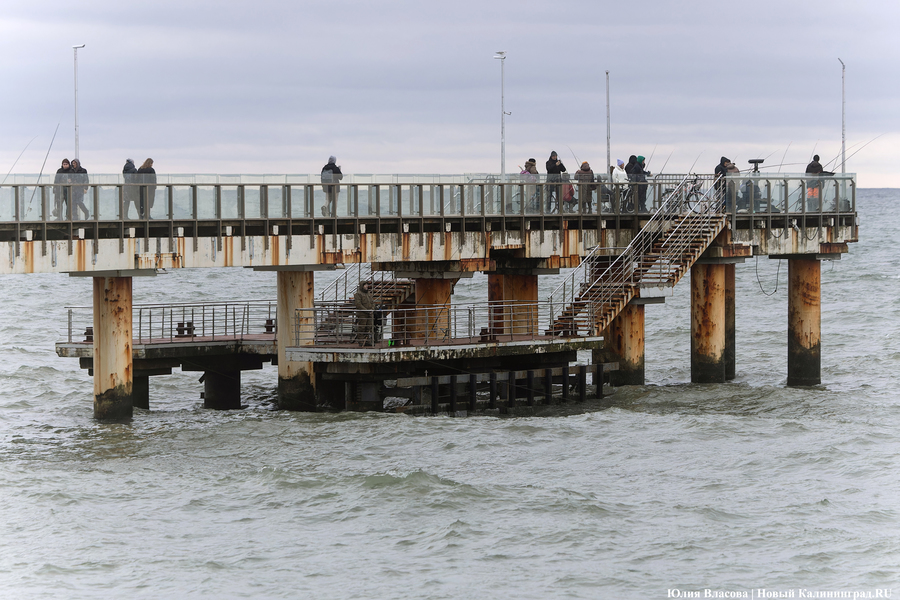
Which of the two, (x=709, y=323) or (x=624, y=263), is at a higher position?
(x=624, y=263)

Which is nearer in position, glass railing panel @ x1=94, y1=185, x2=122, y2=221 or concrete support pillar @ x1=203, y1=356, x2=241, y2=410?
glass railing panel @ x1=94, y1=185, x2=122, y2=221

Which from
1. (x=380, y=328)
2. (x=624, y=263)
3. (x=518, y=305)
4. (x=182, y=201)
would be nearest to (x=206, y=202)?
(x=182, y=201)

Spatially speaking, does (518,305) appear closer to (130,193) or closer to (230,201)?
(230,201)

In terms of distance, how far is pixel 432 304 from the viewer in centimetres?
3862

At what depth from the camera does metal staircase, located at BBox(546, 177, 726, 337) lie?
124ft

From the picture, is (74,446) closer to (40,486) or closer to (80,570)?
(40,486)

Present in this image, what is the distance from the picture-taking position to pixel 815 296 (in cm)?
4281

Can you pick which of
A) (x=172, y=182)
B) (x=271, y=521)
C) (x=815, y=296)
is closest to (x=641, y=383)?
(x=815, y=296)

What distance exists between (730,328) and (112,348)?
22173mm

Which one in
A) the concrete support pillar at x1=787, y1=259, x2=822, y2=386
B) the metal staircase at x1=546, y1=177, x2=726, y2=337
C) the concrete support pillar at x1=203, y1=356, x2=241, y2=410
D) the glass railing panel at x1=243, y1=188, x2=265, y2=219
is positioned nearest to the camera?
the glass railing panel at x1=243, y1=188, x2=265, y2=219

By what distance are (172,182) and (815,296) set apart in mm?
21325

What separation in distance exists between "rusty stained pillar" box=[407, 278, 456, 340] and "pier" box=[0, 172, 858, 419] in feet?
0.21

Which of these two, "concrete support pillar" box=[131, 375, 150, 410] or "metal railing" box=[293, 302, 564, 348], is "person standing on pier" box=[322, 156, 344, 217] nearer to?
"metal railing" box=[293, 302, 564, 348]

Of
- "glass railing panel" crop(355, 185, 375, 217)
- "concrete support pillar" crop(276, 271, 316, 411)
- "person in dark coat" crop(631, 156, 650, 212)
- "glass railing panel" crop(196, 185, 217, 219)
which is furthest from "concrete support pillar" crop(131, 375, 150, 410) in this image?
"person in dark coat" crop(631, 156, 650, 212)
